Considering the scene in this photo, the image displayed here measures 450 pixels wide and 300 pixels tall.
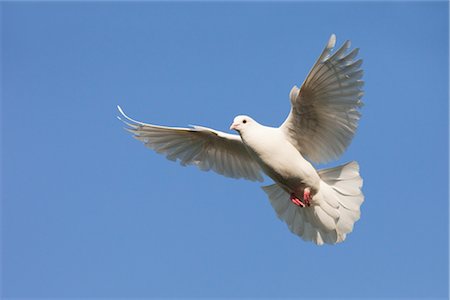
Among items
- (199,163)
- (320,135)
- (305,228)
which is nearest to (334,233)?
(305,228)

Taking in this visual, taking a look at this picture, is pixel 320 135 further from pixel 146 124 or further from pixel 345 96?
pixel 146 124

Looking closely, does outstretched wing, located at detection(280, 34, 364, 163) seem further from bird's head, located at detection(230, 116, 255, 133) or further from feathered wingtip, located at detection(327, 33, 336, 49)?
bird's head, located at detection(230, 116, 255, 133)

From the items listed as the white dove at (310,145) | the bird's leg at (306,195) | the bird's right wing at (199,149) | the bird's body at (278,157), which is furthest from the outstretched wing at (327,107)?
the bird's right wing at (199,149)

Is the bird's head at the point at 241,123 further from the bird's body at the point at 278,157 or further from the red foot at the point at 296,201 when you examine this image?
the red foot at the point at 296,201

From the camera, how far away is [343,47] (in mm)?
11672

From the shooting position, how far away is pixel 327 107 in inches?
495

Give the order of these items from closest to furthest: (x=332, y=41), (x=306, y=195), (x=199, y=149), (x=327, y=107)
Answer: (x=332, y=41)
(x=327, y=107)
(x=306, y=195)
(x=199, y=149)

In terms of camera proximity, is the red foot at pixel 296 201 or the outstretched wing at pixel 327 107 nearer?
the outstretched wing at pixel 327 107

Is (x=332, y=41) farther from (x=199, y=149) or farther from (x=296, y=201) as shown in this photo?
(x=199, y=149)

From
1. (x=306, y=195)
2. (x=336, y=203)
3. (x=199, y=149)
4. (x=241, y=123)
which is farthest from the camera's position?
(x=199, y=149)

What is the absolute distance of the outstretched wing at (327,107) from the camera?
39.1 feet

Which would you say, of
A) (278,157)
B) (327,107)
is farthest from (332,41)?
(278,157)

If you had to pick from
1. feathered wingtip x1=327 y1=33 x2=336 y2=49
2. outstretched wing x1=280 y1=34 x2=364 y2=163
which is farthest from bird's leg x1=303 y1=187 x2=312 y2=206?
feathered wingtip x1=327 y1=33 x2=336 y2=49

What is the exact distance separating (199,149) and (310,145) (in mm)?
2225
